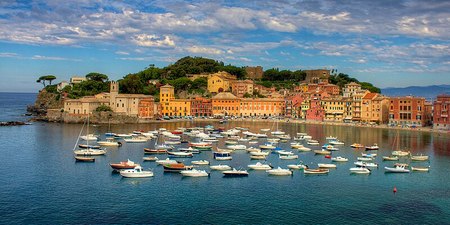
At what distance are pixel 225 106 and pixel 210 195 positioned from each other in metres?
55.6

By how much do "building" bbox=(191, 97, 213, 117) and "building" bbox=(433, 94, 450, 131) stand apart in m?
36.4

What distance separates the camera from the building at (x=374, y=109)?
70.7 meters

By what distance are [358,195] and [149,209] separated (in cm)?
1215

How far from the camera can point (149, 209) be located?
23.2m

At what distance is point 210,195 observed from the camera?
2608cm

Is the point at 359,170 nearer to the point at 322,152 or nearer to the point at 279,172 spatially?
the point at 279,172

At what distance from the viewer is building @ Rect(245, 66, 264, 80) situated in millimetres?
111625

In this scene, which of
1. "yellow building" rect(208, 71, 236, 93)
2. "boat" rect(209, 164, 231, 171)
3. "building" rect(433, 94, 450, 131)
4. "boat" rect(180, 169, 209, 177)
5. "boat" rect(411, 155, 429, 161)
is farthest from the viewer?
"yellow building" rect(208, 71, 236, 93)

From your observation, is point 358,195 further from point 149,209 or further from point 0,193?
point 0,193

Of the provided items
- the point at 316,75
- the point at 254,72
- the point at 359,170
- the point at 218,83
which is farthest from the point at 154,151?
the point at 254,72

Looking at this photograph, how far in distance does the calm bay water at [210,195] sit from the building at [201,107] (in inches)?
1610

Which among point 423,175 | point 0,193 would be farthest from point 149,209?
point 423,175

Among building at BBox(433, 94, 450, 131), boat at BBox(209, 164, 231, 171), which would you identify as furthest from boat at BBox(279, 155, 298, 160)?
building at BBox(433, 94, 450, 131)

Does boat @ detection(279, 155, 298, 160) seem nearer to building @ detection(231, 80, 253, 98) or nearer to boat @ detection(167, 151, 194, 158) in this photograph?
boat @ detection(167, 151, 194, 158)
